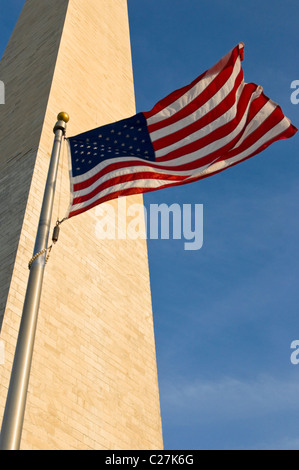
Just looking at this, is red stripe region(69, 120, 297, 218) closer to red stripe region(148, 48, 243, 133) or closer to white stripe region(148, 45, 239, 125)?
red stripe region(148, 48, 243, 133)

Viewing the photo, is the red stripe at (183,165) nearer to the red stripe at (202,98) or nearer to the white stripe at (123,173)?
the white stripe at (123,173)

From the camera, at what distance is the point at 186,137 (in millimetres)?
9531

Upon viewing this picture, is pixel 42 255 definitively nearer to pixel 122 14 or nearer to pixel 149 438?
pixel 149 438

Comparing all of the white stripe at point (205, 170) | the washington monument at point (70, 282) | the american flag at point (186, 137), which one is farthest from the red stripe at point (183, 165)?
the washington monument at point (70, 282)

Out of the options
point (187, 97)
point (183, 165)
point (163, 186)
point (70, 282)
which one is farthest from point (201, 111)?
point (70, 282)

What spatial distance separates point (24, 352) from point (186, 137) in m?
4.75

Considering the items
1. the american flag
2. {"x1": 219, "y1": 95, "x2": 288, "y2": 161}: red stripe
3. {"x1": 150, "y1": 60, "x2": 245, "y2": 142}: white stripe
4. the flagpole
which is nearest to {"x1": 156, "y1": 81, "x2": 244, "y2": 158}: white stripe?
the american flag

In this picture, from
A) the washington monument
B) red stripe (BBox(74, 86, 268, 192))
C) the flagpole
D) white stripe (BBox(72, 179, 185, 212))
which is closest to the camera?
the flagpole

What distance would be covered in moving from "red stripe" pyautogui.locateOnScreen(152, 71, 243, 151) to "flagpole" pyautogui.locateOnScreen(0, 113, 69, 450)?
2.17 meters

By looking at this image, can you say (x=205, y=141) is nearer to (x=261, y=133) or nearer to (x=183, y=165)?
(x=183, y=165)

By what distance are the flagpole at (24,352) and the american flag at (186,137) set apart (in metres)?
1.02

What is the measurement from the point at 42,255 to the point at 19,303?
5224 millimetres

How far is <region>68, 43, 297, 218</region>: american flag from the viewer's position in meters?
8.82
